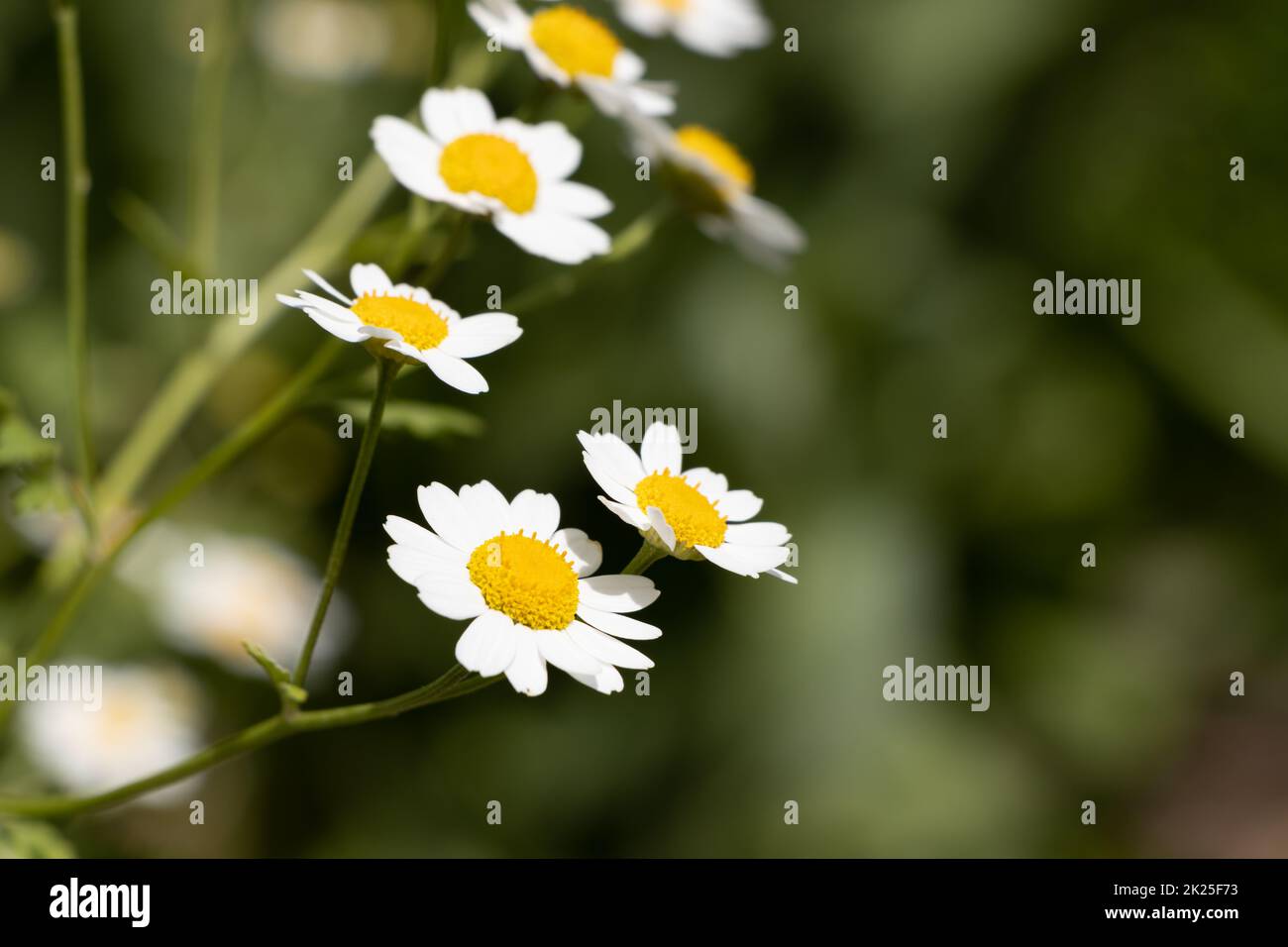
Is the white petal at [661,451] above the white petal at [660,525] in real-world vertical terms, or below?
above

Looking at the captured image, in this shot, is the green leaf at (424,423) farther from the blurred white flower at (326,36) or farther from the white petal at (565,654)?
the blurred white flower at (326,36)

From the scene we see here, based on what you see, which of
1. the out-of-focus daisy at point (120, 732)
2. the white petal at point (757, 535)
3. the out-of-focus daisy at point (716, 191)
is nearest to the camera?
the white petal at point (757, 535)

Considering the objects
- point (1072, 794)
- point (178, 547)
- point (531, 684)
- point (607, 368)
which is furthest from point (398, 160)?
point (1072, 794)

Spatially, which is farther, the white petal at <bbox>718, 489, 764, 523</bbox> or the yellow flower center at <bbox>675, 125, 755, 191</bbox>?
the yellow flower center at <bbox>675, 125, 755, 191</bbox>

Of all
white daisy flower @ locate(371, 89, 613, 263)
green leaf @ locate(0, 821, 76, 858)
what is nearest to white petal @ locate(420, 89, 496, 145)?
white daisy flower @ locate(371, 89, 613, 263)

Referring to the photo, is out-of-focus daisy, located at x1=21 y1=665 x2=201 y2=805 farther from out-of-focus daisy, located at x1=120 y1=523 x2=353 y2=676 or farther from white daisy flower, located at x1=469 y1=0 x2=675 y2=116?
white daisy flower, located at x1=469 y1=0 x2=675 y2=116

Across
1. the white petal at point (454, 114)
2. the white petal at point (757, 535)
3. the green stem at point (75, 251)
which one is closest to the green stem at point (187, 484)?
the green stem at point (75, 251)
